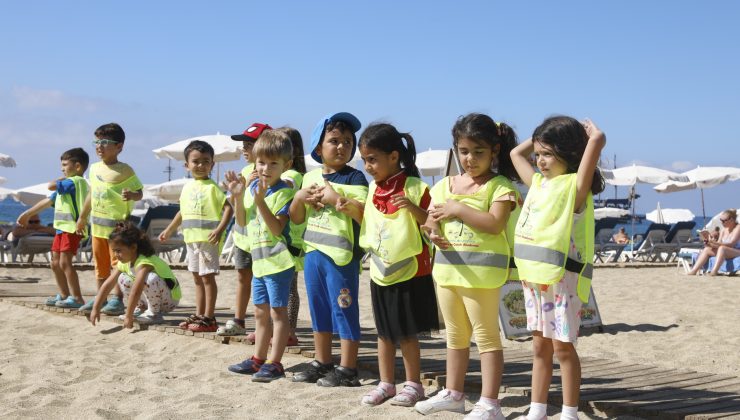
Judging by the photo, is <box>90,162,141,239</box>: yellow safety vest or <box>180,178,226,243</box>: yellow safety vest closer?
<box>180,178,226,243</box>: yellow safety vest

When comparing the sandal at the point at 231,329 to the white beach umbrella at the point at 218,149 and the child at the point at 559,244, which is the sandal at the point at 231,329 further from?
the white beach umbrella at the point at 218,149

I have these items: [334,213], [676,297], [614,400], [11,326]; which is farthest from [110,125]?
[676,297]

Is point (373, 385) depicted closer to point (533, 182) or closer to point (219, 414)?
point (219, 414)

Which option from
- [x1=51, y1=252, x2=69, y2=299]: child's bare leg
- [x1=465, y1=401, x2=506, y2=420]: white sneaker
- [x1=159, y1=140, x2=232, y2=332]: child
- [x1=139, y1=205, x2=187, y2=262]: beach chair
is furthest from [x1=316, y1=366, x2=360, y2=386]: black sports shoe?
[x1=139, y1=205, x2=187, y2=262]: beach chair

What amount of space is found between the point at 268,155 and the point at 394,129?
0.96 meters

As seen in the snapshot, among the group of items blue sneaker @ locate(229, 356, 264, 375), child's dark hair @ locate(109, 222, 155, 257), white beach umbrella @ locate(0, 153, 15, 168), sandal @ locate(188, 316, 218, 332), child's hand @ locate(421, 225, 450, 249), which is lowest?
blue sneaker @ locate(229, 356, 264, 375)

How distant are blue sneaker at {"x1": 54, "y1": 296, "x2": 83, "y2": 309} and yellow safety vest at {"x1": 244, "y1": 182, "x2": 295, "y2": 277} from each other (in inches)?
137

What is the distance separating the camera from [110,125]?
24.7ft

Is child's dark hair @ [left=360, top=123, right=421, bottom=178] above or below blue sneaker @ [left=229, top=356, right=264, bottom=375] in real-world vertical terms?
above

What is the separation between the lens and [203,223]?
6.62 metres

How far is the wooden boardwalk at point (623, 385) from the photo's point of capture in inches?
160

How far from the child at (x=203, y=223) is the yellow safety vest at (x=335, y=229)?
1929 mm

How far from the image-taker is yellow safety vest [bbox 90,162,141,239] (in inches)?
297

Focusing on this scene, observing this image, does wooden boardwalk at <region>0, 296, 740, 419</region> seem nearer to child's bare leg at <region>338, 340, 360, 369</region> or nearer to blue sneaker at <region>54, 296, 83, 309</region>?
child's bare leg at <region>338, 340, 360, 369</region>
